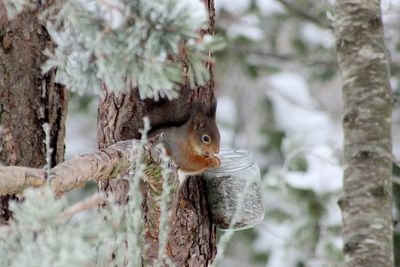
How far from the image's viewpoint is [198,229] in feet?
7.94

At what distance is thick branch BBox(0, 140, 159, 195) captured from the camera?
4.71ft

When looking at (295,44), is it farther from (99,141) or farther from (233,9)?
(99,141)

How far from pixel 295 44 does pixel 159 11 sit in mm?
5108

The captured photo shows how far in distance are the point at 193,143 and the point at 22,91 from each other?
820mm

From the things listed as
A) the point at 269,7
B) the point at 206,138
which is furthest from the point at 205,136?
the point at 269,7

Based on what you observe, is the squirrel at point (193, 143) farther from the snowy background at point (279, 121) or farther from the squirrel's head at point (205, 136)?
the snowy background at point (279, 121)

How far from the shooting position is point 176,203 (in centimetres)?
235

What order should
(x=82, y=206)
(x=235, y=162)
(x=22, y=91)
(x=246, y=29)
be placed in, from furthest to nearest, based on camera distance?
(x=246, y=29) < (x=235, y=162) < (x=22, y=91) < (x=82, y=206)

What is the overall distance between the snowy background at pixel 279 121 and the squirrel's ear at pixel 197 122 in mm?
1963

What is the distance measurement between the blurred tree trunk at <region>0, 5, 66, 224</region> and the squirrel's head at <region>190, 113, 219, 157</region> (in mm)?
664

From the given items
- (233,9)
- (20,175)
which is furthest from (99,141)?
(233,9)

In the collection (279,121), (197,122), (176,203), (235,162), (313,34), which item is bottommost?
(176,203)

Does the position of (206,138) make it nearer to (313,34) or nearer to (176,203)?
(176,203)

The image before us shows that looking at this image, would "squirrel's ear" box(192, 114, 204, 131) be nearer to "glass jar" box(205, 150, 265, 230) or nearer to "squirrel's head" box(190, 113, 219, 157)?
"squirrel's head" box(190, 113, 219, 157)
